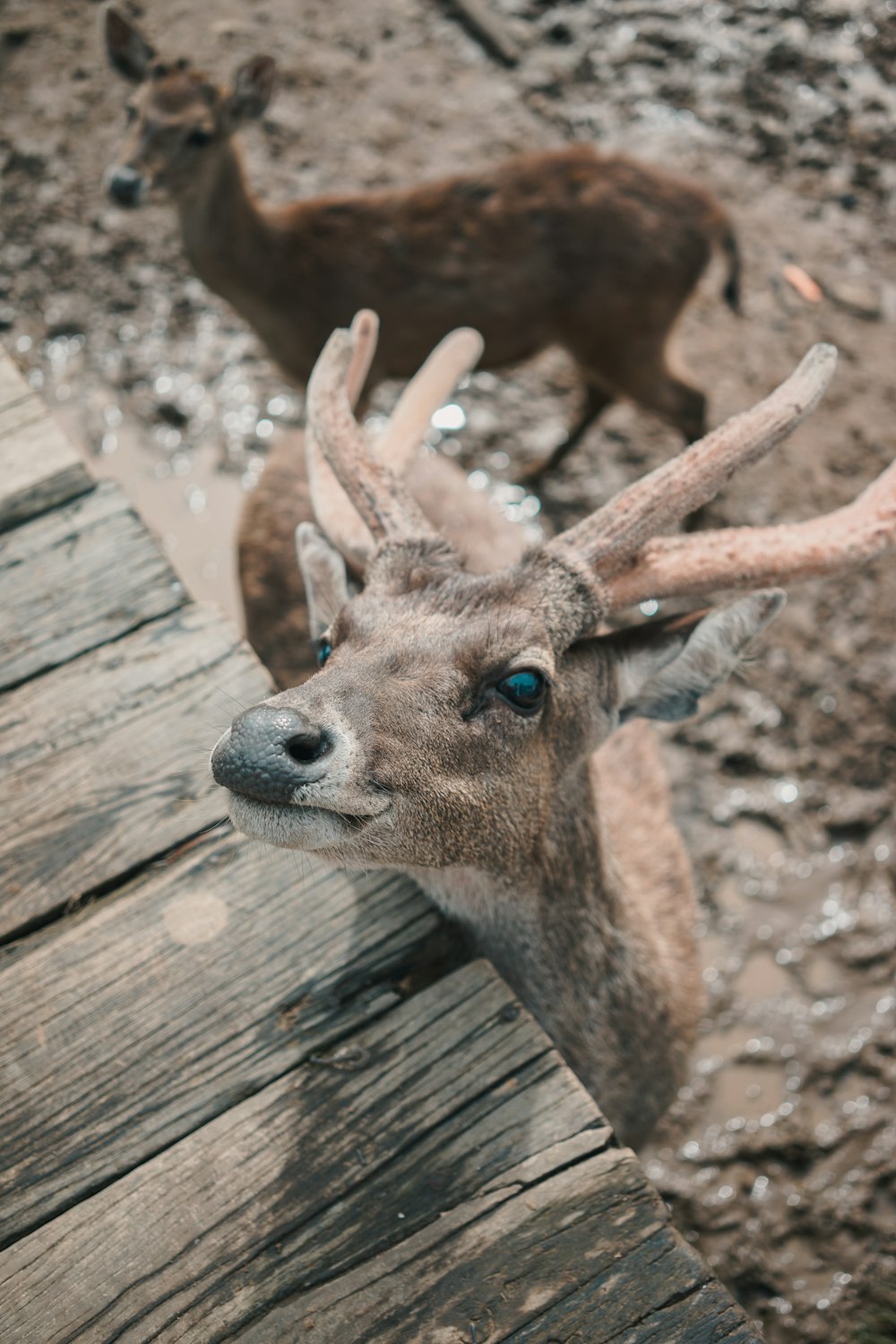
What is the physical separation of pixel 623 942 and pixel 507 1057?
85 centimetres

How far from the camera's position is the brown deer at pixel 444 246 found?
480cm

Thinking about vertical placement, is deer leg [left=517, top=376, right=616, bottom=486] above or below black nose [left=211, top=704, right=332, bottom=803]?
below

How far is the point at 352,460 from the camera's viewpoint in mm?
2508

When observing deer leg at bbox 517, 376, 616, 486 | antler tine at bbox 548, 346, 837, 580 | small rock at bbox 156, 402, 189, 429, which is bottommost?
small rock at bbox 156, 402, 189, 429

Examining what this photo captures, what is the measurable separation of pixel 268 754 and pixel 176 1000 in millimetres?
595

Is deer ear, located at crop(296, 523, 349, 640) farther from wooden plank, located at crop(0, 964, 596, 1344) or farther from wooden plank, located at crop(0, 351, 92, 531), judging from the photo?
wooden plank, located at crop(0, 964, 596, 1344)

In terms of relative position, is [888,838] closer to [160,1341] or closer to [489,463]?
[489,463]

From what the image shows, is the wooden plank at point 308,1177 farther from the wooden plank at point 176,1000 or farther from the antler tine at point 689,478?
the antler tine at point 689,478

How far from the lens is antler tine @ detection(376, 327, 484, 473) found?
2.85 metres

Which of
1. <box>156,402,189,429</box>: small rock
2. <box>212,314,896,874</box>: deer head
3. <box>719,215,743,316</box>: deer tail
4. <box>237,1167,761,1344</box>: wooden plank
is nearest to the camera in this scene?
<box>237,1167,761,1344</box>: wooden plank

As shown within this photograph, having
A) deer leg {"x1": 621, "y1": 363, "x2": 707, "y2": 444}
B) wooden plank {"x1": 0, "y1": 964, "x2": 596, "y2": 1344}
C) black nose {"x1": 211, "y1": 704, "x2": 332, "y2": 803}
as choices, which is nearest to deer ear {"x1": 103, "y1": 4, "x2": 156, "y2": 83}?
deer leg {"x1": 621, "y1": 363, "x2": 707, "y2": 444}

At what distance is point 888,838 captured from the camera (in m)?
4.42

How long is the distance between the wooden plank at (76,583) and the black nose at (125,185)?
9.41ft

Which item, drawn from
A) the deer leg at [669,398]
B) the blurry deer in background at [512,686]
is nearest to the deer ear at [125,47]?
the deer leg at [669,398]
